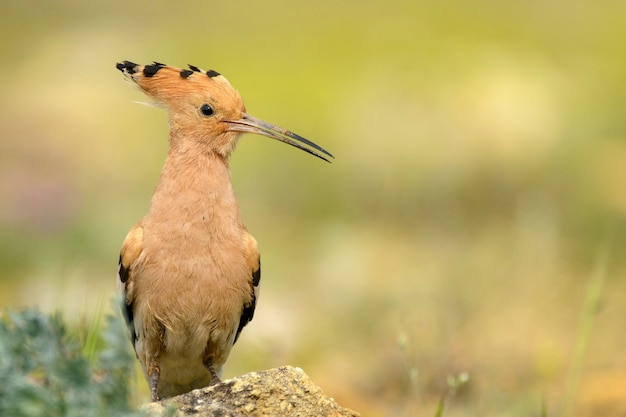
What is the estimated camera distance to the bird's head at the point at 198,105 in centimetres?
396

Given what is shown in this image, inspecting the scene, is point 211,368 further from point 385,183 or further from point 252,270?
point 385,183

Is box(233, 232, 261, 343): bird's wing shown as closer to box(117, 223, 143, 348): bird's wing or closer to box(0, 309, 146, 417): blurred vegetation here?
box(117, 223, 143, 348): bird's wing

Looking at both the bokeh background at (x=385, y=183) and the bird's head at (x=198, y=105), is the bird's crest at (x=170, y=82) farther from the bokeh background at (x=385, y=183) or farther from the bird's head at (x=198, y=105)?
the bokeh background at (x=385, y=183)

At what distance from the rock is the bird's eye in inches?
48.0

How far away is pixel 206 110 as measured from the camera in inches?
156

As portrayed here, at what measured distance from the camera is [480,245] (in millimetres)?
7734

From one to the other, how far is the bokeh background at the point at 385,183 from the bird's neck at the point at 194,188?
1.35 feet

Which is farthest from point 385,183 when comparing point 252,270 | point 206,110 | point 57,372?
point 57,372

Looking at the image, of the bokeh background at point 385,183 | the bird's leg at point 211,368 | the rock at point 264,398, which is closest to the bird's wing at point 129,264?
the bokeh background at point 385,183

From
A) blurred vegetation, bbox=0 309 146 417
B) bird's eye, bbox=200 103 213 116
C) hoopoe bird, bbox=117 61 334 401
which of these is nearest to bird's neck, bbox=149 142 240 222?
hoopoe bird, bbox=117 61 334 401

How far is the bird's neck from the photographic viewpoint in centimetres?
373

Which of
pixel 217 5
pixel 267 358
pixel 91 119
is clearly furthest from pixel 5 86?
pixel 267 358

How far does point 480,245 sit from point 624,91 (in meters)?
2.97

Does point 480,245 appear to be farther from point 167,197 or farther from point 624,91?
point 167,197
